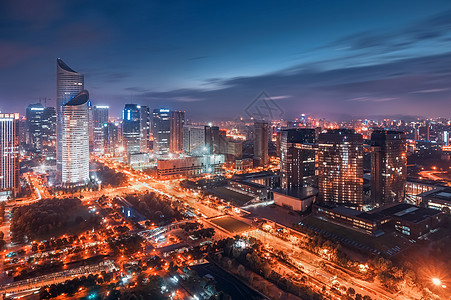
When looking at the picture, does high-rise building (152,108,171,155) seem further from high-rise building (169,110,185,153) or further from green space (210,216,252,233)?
green space (210,216,252,233)

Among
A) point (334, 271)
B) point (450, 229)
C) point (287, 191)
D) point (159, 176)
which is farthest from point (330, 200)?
point (159, 176)

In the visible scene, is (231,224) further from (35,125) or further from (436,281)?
(35,125)

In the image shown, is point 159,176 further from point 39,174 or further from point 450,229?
point 450,229

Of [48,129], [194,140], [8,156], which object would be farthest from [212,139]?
[48,129]

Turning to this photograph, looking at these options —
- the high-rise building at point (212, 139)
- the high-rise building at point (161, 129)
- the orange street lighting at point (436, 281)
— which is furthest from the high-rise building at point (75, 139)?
the orange street lighting at point (436, 281)

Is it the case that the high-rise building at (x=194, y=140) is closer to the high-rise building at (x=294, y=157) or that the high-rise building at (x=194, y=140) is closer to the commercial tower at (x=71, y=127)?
the commercial tower at (x=71, y=127)

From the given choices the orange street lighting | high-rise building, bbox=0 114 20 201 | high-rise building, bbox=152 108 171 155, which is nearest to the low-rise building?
the orange street lighting
